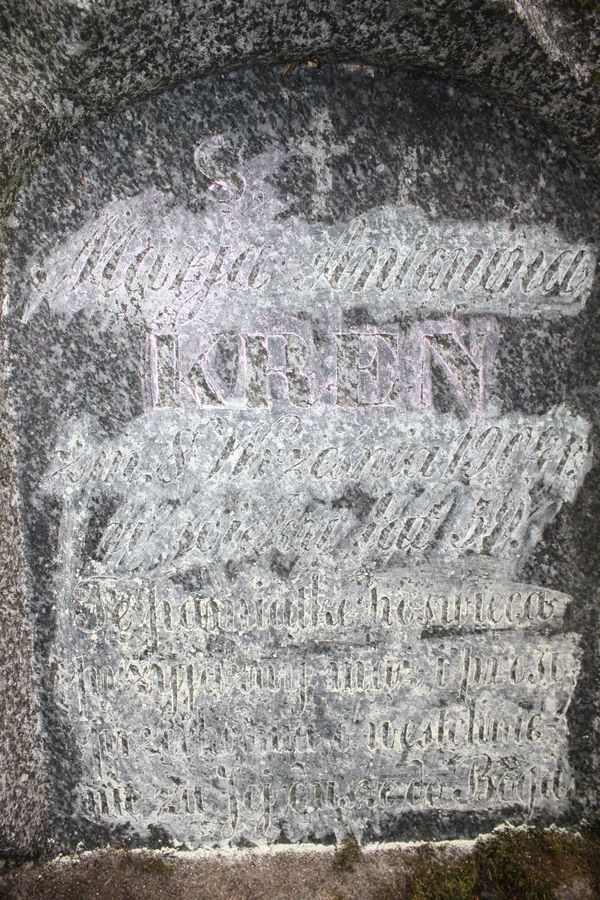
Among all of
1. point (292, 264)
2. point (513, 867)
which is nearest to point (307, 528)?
point (292, 264)

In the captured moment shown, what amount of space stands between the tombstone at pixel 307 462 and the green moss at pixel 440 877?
0.08 metres

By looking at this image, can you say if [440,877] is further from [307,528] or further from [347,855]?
[307,528]

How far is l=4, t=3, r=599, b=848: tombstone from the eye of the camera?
5.19 ft

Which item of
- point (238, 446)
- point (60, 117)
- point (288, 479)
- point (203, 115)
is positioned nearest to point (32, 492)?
point (238, 446)

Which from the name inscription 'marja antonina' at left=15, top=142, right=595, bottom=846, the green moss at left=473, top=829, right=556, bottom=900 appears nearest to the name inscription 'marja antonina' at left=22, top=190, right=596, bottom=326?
the name inscription 'marja antonina' at left=15, top=142, right=595, bottom=846

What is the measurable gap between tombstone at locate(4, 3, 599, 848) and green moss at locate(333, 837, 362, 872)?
6 cm

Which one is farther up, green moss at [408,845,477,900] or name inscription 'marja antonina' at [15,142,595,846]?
name inscription 'marja antonina' at [15,142,595,846]

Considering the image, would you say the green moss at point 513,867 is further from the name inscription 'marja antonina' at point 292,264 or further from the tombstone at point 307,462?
the name inscription 'marja antonina' at point 292,264

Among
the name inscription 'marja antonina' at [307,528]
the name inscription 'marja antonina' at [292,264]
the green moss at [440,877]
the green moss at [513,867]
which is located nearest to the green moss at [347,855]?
the name inscription 'marja antonina' at [307,528]

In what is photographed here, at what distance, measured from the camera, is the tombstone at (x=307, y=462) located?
1581mm

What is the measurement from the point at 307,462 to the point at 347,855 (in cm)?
116

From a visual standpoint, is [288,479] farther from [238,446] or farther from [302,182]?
[302,182]

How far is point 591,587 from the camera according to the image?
1.79m

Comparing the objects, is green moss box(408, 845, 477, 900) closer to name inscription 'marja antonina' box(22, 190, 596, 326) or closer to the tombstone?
the tombstone
